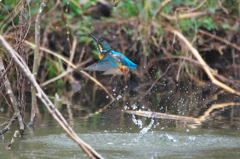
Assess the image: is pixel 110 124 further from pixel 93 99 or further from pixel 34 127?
pixel 93 99

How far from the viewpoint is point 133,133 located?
3.18 metres

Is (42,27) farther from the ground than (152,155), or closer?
farther from the ground

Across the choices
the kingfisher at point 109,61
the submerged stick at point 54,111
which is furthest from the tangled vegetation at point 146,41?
the submerged stick at point 54,111

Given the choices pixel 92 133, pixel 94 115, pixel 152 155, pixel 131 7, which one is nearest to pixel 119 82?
pixel 131 7

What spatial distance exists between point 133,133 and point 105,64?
66cm

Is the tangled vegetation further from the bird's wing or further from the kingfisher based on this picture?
the bird's wing

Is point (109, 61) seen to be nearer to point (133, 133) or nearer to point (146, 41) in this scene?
point (133, 133)

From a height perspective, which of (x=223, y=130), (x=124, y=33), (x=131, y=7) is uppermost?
(x=131, y=7)

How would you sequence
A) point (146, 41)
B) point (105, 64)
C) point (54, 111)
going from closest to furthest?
point (54, 111)
point (105, 64)
point (146, 41)

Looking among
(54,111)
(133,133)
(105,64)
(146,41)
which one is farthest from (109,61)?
(146,41)

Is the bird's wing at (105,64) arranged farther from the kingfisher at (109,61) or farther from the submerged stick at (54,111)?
the submerged stick at (54,111)

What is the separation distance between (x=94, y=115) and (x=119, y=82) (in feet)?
7.32

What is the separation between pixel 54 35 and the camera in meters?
6.62

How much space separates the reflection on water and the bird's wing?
0.58m
